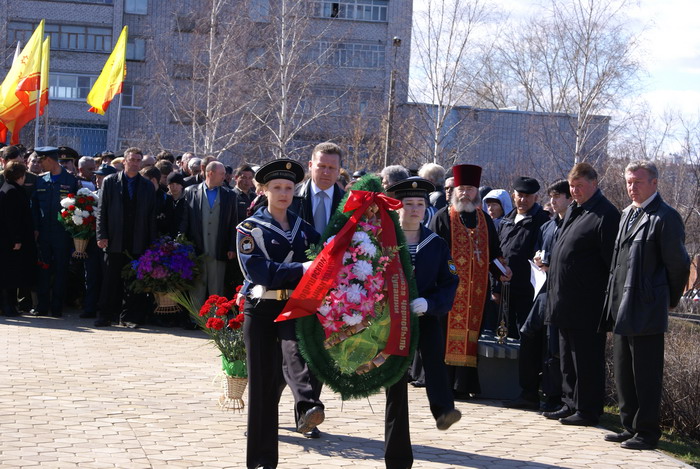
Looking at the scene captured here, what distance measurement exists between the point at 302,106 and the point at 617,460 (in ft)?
127

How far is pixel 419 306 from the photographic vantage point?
20.7 feet

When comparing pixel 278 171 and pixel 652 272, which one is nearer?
pixel 278 171

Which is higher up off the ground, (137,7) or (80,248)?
(137,7)

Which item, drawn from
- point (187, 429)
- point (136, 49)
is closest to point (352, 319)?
point (187, 429)

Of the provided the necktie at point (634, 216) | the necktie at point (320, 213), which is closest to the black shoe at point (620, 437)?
the necktie at point (634, 216)

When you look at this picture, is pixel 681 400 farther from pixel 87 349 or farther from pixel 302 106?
pixel 302 106

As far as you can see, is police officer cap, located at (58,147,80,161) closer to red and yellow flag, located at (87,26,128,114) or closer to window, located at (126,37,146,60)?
red and yellow flag, located at (87,26,128,114)

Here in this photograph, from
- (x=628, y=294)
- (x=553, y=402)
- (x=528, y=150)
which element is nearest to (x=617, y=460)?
(x=628, y=294)

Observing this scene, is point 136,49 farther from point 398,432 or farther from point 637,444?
point 398,432

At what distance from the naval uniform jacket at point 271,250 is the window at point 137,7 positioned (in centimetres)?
4924

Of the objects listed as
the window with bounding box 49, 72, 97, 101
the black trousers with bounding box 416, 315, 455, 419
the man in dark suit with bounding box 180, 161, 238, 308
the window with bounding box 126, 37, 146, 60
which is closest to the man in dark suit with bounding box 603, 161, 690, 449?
the black trousers with bounding box 416, 315, 455, 419

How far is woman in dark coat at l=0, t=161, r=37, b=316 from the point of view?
13.3 meters

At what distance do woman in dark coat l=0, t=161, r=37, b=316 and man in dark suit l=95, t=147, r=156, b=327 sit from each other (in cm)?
121

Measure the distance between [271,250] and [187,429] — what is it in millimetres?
2073
